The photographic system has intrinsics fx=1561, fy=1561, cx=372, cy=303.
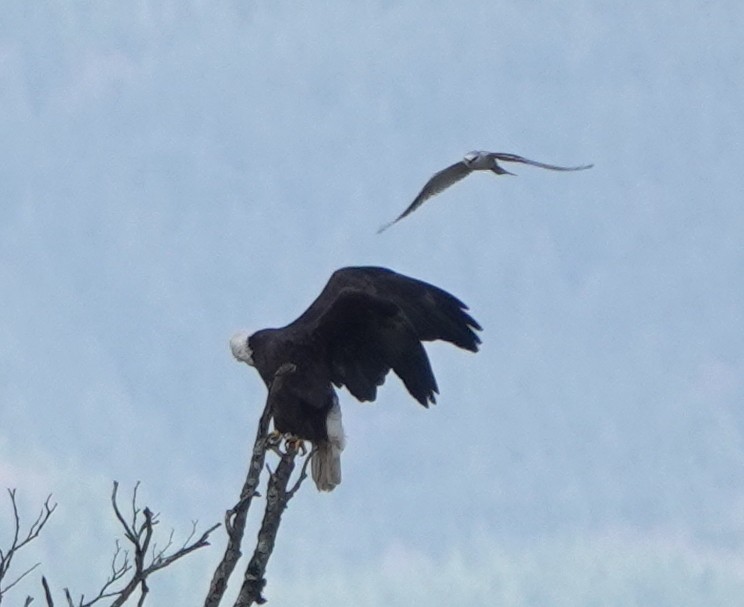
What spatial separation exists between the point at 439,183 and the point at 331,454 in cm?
183

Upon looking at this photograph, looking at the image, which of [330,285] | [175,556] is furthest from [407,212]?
[175,556]

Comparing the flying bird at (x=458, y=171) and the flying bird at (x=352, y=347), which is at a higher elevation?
the flying bird at (x=458, y=171)

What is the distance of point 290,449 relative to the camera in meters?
6.73

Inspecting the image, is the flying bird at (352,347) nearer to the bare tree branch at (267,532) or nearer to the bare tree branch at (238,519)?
the bare tree branch at (267,532)

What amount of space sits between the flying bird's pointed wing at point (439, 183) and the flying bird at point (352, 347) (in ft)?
3.30

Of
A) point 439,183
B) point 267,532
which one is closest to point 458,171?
point 439,183

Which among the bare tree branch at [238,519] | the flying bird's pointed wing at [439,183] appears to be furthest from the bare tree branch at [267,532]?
the flying bird's pointed wing at [439,183]

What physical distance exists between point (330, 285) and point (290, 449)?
41.7 inches

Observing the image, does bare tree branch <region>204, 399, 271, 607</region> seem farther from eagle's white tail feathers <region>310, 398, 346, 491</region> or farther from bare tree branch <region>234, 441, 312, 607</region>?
eagle's white tail feathers <region>310, 398, 346, 491</region>

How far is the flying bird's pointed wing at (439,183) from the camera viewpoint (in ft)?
27.0

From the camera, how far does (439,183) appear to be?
8.30m

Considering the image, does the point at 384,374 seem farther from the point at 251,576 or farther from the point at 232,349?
the point at 251,576

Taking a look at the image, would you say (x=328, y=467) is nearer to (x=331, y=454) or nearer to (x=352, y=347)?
(x=331, y=454)

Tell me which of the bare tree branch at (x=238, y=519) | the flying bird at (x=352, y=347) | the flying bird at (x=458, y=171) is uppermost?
the flying bird at (x=458, y=171)
